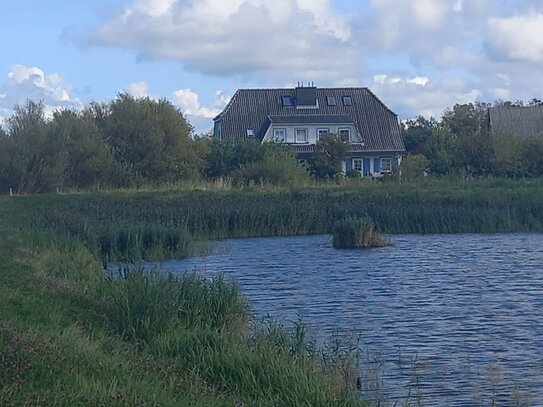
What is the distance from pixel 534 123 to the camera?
260 ft

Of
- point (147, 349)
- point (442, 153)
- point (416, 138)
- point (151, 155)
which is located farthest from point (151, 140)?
point (147, 349)

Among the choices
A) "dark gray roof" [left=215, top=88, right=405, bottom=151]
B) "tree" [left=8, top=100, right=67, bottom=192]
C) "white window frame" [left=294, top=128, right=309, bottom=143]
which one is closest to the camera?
"tree" [left=8, top=100, right=67, bottom=192]

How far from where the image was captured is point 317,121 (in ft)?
235

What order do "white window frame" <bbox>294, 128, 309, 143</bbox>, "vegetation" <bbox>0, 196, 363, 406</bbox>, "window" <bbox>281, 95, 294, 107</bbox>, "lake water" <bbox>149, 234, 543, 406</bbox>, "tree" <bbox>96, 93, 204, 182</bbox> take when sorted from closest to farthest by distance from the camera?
"vegetation" <bbox>0, 196, 363, 406</bbox> → "lake water" <bbox>149, 234, 543, 406</bbox> → "tree" <bbox>96, 93, 204, 182</bbox> → "white window frame" <bbox>294, 128, 309, 143</bbox> → "window" <bbox>281, 95, 294, 107</bbox>

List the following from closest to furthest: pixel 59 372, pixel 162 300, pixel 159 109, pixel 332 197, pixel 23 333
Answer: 1. pixel 59 372
2. pixel 23 333
3. pixel 162 300
4. pixel 332 197
5. pixel 159 109

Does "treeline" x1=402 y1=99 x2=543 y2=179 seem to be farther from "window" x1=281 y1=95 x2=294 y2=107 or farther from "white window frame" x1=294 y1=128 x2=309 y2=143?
"window" x1=281 y1=95 x2=294 y2=107

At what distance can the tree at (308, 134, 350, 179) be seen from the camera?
6203 centimetres

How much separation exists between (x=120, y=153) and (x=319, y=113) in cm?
2162

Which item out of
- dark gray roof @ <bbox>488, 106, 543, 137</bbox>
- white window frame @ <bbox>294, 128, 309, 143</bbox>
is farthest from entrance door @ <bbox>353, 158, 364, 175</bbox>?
dark gray roof @ <bbox>488, 106, 543, 137</bbox>

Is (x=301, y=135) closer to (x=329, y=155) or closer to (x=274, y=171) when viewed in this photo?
(x=329, y=155)

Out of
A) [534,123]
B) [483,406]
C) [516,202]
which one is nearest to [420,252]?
[516,202]

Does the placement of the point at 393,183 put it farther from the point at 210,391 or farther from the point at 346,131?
the point at 210,391

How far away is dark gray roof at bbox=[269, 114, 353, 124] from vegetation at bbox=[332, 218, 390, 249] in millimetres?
38526

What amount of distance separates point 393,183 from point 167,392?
42227mm
